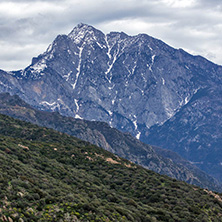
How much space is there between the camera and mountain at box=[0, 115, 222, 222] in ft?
187

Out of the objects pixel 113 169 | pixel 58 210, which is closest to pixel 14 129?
pixel 113 169

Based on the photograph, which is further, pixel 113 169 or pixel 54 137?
pixel 54 137

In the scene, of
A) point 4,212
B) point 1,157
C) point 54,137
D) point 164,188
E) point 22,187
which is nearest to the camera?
point 4,212

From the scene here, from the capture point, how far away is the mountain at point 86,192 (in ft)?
187

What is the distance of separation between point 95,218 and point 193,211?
101ft

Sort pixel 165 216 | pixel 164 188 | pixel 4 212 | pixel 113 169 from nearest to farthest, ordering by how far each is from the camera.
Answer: pixel 4 212 → pixel 165 216 → pixel 164 188 → pixel 113 169

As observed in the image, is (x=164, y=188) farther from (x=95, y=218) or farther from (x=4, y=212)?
(x=4, y=212)

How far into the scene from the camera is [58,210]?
56.7 m

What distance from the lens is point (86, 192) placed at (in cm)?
8025

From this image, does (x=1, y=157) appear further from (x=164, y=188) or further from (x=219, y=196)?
(x=219, y=196)

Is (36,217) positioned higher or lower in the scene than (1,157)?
lower

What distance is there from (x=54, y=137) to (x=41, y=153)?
52828 millimetres

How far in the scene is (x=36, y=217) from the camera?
2050 inches

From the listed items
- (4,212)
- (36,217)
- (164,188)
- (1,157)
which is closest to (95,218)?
(36,217)
